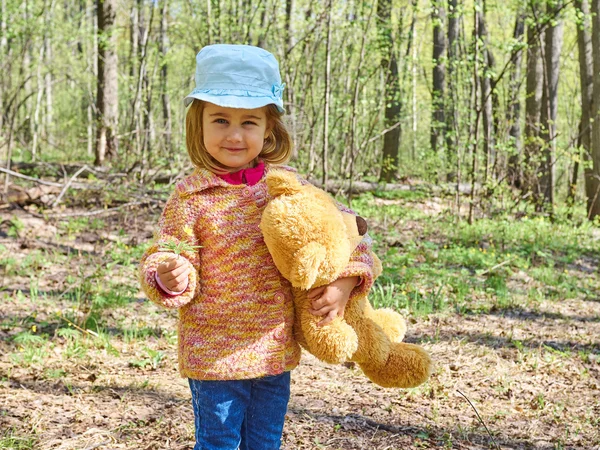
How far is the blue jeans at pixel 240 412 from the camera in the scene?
180cm

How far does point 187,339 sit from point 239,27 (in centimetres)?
670

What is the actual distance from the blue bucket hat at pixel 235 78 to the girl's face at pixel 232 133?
51 mm

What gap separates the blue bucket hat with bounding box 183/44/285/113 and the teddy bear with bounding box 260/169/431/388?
0.77 feet

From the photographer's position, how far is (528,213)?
30.9 ft

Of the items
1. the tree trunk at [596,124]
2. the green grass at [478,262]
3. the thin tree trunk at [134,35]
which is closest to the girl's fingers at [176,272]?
the green grass at [478,262]

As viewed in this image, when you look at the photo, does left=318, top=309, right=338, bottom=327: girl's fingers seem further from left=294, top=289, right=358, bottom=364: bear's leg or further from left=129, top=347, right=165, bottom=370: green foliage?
left=129, top=347, right=165, bottom=370: green foliage

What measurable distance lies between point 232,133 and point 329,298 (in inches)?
23.2

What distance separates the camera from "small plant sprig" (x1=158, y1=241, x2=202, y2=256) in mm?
1648

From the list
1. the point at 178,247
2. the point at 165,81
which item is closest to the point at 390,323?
the point at 178,247

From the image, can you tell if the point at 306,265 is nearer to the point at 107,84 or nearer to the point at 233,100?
the point at 233,100

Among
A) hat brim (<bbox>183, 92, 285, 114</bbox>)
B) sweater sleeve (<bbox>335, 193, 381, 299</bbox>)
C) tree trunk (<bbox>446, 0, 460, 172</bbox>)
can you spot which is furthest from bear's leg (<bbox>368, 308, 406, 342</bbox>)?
tree trunk (<bbox>446, 0, 460, 172</bbox>)

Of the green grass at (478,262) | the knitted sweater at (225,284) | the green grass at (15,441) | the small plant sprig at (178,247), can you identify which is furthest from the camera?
the green grass at (478,262)

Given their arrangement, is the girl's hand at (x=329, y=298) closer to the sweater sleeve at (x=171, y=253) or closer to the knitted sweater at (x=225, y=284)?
the knitted sweater at (x=225, y=284)

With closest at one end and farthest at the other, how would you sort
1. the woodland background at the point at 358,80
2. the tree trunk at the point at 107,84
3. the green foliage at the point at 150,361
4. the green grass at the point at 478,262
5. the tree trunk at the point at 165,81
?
the green foliage at the point at 150,361 < the green grass at the point at 478,262 < the woodland background at the point at 358,80 < the tree trunk at the point at 107,84 < the tree trunk at the point at 165,81
